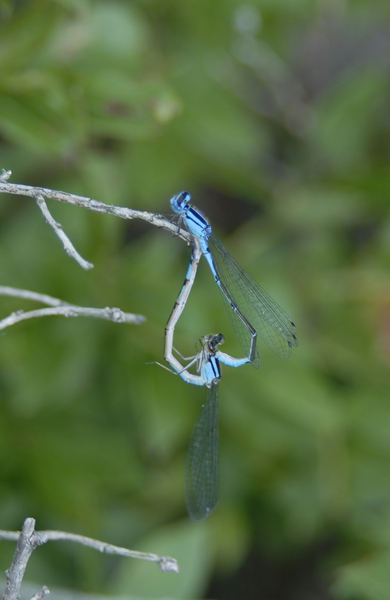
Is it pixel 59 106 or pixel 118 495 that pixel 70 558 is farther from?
pixel 59 106

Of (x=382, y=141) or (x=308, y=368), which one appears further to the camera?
(x=382, y=141)

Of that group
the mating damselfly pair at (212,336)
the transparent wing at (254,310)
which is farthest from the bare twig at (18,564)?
the transparent wing at (254,310)

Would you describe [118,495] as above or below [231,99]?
below

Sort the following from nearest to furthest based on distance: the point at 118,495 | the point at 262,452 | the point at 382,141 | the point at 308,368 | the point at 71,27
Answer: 1. the point at 71,27
2. the point at 308,368
3. the point at 118,495
4. the point at 262,452
5. the point at 382,141

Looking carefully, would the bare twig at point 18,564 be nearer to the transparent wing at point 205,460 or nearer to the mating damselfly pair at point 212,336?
the mating damselfly pair at point 212,336

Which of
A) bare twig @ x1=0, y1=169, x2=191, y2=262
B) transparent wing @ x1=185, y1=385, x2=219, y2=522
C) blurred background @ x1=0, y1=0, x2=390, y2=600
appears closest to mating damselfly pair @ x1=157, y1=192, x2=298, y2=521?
transparent wing @ x1=185, y1=385, x2=219, y2=522

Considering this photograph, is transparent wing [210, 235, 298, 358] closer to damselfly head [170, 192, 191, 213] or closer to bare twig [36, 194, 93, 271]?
damselfly head [170, 192, 191, 213]

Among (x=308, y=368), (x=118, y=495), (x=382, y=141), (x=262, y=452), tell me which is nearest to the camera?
(x=308, y=368)

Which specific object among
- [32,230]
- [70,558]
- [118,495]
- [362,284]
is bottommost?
[70,558]

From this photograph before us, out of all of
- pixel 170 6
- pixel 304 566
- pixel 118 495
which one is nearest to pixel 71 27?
pixel 170 6

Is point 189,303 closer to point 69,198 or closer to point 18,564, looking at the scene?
point 69,198
